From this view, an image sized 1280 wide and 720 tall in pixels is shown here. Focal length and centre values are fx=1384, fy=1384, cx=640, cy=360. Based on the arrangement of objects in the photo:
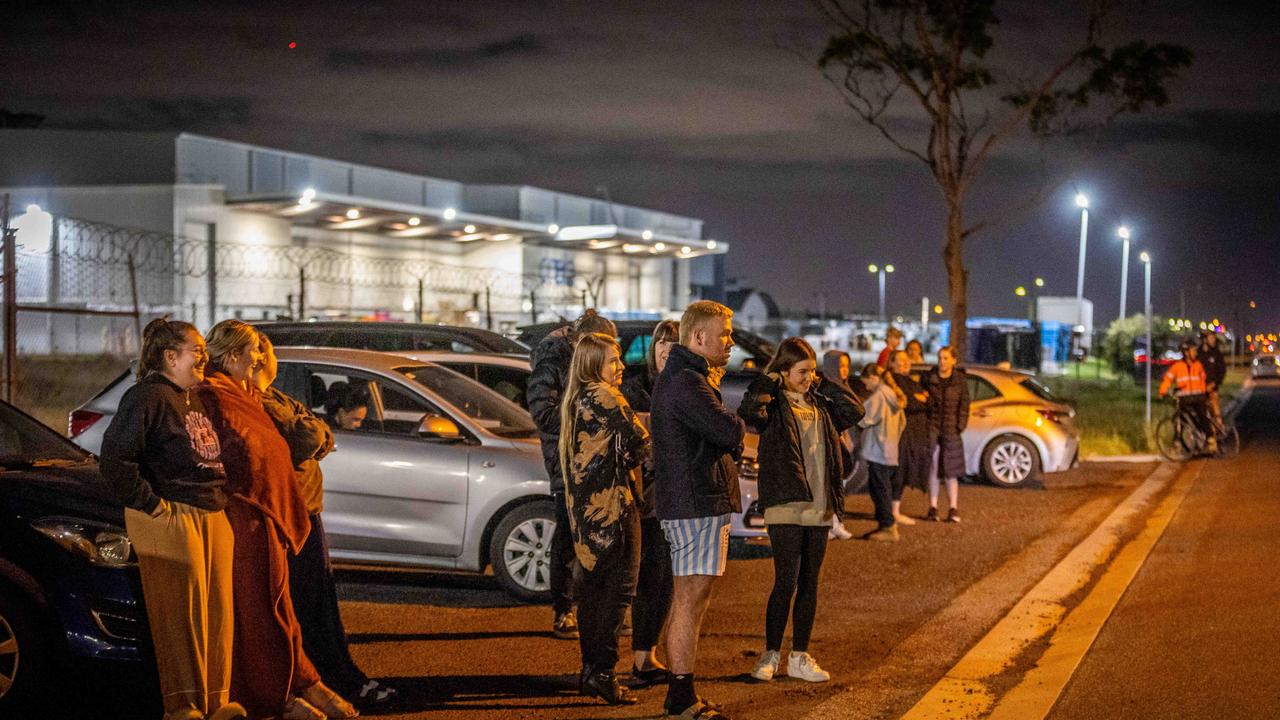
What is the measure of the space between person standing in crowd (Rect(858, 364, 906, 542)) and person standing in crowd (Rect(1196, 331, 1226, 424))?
10660 mm

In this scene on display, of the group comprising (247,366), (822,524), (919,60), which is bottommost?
(822,524)

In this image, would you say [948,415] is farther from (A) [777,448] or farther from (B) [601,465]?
(B) [601,465]

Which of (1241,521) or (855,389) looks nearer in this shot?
(855,389)

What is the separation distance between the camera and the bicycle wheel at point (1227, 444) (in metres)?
21.8

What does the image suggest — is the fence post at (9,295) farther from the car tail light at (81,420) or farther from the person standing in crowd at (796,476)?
the person standing in crowd at (796,476)

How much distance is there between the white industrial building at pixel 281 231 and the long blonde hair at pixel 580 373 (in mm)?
27462

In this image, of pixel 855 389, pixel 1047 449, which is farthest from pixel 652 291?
pixel 855 389

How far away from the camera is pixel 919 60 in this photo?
77.2 feet

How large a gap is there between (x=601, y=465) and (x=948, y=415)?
7540 millimetres

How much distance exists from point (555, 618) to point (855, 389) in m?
4.85

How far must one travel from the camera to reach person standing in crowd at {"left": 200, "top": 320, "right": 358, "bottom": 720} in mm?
5805

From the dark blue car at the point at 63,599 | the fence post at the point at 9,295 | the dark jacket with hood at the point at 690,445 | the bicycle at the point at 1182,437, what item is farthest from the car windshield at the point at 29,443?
the bicycle at the point at 1182,437

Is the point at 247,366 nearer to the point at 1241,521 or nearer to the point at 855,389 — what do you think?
the point at 855,389

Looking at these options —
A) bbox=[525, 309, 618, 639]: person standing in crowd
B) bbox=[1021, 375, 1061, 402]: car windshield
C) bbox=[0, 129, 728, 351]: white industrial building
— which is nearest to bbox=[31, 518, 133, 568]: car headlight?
bbox=[525, 309, 618, 639]: person standing in crowd
